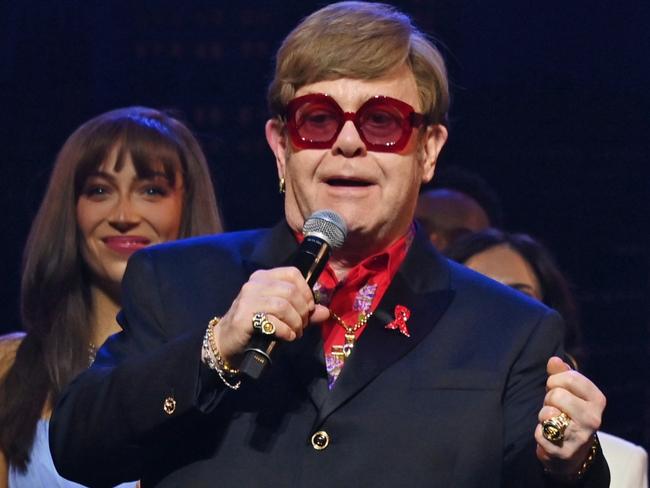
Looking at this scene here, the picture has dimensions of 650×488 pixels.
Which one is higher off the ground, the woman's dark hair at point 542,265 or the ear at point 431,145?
the ear at point 431,145

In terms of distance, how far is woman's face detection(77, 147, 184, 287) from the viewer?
3398 mm

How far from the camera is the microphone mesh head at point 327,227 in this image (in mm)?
2059

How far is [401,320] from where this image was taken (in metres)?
2.26

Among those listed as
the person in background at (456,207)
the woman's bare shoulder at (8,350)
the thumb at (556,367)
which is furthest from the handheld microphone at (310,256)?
the person in background at (456,207)

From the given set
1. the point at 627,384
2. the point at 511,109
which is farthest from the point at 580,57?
the point at 627,384

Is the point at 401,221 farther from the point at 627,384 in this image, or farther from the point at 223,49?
the point at 627,384

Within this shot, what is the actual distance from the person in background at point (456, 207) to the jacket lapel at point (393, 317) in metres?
2.07

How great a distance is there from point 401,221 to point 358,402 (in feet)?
1.17

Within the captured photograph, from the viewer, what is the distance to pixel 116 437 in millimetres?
2088

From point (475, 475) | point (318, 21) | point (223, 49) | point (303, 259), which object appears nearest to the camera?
point (303, 259)

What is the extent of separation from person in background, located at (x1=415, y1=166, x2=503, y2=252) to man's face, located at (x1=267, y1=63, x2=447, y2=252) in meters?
2.13

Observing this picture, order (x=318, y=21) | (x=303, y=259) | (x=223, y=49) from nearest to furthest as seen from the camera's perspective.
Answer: (x=303, y=259), (x=318, y=21), (x=223, y=49)

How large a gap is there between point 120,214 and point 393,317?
131 centimetres

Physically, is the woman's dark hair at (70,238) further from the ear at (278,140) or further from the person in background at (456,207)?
the person in background at (456,207)
